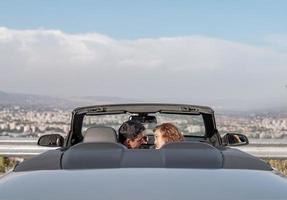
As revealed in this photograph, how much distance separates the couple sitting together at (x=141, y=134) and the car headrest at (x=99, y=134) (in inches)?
19.0

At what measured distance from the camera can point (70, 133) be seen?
6812 millimetres

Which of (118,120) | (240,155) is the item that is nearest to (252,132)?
(118,120)

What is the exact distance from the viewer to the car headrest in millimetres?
5750

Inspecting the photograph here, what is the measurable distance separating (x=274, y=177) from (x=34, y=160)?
50.2 inches

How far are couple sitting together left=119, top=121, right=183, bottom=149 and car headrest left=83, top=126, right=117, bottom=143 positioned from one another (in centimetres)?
48

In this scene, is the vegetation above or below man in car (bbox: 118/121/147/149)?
below

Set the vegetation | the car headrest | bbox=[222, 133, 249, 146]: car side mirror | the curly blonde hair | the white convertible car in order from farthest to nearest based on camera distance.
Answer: the vegetation
bbox=[222, 133, 249, 146]: car side mirror
the curly blonde hair
the car headrest
the white convertible car

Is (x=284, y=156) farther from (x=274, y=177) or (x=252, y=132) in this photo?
(x=274, y=177)

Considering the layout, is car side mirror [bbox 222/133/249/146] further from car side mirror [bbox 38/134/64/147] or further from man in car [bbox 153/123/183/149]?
car side mirror [bbox 38/134/64/147]

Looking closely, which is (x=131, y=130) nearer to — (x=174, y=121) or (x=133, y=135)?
(x=133, y=135)

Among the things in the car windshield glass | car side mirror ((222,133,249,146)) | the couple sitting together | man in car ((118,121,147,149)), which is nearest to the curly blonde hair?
the couple sitting together

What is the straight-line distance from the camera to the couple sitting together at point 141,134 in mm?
6197

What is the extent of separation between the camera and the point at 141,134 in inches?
266

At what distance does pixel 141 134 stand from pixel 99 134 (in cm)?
101
